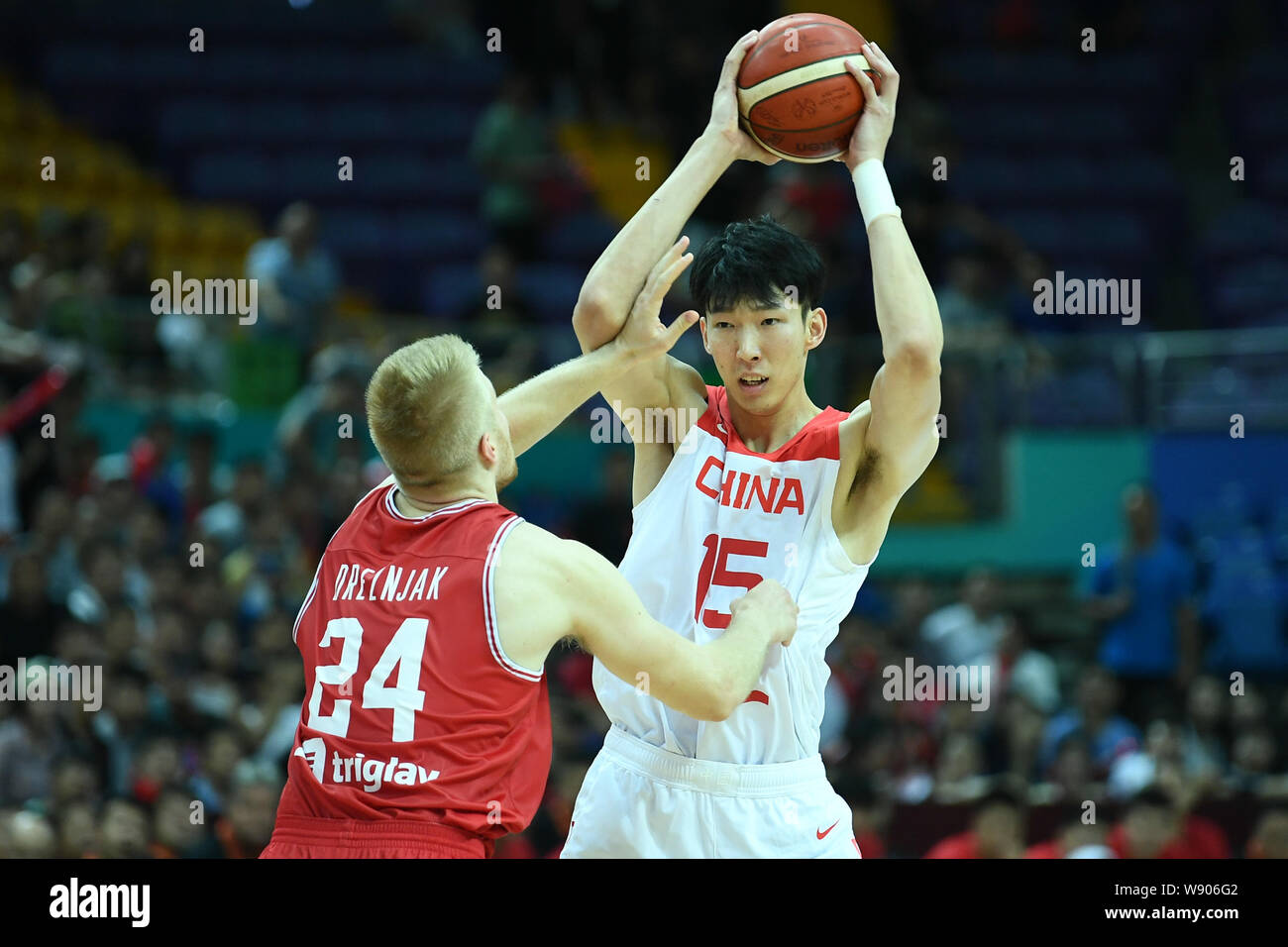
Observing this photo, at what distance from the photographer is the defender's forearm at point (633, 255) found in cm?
464

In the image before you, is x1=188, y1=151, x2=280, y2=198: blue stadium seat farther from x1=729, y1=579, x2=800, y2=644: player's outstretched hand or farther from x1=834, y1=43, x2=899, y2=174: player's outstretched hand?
x1=729, y1=579, x2=800, y2=644: player's outstretched hand

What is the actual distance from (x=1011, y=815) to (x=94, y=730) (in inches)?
185

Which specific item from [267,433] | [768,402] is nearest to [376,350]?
[267,433]

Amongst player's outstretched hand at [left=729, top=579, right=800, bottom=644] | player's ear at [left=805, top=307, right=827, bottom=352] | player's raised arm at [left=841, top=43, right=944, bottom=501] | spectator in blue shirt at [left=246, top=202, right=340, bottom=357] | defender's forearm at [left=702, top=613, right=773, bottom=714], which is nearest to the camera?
defender's forearm at [left=702, top=613, right=773, bottom=714]

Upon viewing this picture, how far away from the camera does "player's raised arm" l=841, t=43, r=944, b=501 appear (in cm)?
436

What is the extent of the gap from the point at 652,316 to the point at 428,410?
103 cm

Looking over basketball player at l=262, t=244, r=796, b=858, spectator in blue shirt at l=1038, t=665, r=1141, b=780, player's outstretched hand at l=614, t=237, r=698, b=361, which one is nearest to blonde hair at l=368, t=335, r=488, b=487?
basketball player at l=262, t=244, r=796, b=858

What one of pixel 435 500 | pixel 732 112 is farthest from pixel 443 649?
pixel 732 112

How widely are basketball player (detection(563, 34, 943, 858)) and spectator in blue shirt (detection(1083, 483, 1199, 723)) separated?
6.17m

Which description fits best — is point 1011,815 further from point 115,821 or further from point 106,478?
point 106,478

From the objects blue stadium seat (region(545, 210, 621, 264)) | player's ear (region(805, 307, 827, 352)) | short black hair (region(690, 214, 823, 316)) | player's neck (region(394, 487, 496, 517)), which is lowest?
player's neck (region(394, 487, 496, 517))

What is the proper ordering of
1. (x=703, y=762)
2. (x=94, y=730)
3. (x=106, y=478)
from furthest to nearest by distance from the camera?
(x=106, y=478)
(x=94, y=730)
(x=703, y=762)

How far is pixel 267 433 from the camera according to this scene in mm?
10820
